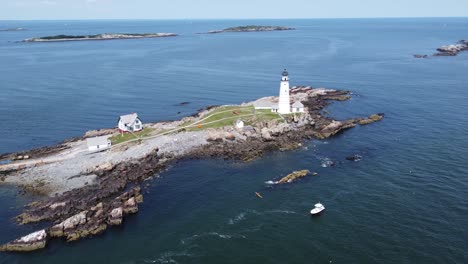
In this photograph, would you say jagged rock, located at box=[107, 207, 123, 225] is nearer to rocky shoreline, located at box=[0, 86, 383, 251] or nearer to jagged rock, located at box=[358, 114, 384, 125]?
rocky shoreline, located at box=[0, 86, 383, 251]

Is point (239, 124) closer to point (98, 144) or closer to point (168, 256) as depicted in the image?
point (98, 144)

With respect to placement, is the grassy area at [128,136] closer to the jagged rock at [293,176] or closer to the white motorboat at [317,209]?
the jagged rock at [293,176]

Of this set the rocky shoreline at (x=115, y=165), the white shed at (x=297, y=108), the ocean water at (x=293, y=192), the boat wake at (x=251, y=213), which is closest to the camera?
the ocean water at (x=293, y=192)

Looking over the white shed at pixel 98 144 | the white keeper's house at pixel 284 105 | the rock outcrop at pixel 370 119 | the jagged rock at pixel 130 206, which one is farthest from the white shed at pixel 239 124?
the jagged rock at pixel 130 206

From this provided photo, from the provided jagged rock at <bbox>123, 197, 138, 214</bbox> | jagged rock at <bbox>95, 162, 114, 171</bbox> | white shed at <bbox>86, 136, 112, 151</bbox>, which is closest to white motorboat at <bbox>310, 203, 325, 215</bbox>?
jagged rock at <bbox>123, 197, 138, 214</bbox>

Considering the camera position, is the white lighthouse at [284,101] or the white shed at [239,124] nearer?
the white shed at [239,124]

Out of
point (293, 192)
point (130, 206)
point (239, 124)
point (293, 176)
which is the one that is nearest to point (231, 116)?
point (239, 124)
